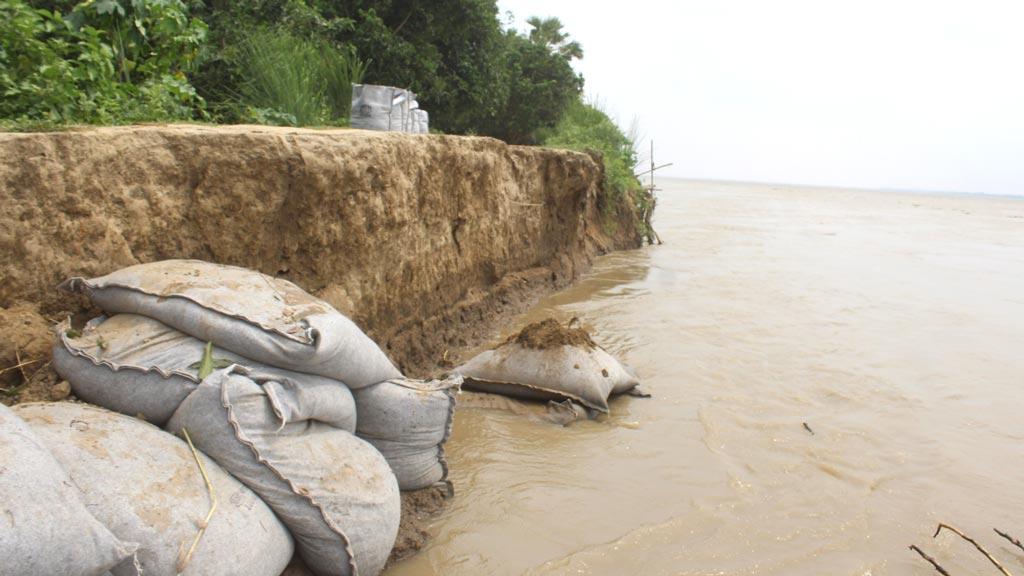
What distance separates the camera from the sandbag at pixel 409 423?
108 inches

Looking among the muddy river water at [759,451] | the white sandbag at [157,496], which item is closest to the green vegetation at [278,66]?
the white sandbag at [157,496]

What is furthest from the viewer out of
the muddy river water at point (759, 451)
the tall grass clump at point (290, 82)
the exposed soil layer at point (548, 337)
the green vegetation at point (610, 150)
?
the green vegetation at point (610, 150)

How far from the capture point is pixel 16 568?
55.7 inches

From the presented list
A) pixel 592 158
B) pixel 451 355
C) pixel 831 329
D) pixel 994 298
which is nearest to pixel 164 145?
pixel 451 355

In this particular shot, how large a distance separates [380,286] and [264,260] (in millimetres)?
965

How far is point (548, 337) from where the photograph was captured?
433 centimetres

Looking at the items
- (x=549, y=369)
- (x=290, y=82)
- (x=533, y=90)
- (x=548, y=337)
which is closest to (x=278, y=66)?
(x=290, y=82)

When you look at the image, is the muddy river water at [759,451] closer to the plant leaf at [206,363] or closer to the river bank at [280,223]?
the river bank at [280,223]

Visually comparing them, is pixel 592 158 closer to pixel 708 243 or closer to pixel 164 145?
pixel 708 243

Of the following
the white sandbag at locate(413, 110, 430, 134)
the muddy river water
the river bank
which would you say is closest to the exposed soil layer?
the muddy river water

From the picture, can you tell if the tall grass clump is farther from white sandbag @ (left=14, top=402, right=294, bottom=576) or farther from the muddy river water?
white sandbag @ (left=14, top=402, right=294, bottom=576)

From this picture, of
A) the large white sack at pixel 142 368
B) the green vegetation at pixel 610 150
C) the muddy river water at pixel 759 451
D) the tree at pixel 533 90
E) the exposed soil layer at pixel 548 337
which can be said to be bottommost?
the muddy river water at pixel 759 451

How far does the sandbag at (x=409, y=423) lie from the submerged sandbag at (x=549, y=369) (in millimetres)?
1323

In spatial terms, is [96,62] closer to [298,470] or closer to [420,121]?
[420,121]
